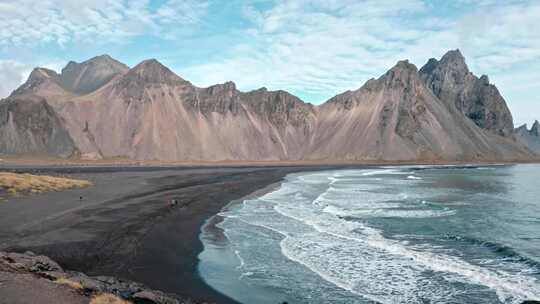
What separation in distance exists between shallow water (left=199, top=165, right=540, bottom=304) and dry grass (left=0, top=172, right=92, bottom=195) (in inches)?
676

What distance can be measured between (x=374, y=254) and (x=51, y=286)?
45.0ft

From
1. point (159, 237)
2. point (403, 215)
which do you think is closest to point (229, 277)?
point (159, 237)

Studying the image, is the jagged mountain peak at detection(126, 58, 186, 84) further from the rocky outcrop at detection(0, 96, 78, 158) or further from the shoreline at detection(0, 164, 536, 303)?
the shoreline at detection(0, 164, 536, 303)

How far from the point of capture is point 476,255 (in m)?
21.1

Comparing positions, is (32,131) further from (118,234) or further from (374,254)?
(374,254)

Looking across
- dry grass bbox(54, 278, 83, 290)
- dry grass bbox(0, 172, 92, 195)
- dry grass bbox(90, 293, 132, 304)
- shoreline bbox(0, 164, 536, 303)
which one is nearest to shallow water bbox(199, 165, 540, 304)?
shoreline bbox(0, 164, 536, 303)

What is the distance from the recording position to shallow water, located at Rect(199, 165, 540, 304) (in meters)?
15.6

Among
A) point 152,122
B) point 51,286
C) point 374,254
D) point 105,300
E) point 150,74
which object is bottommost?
point 374,254

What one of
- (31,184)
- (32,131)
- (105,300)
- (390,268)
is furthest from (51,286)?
(32,131)

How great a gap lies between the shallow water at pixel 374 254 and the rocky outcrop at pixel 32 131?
5188 inches

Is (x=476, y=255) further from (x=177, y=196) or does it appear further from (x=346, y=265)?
(x=177, y=196)

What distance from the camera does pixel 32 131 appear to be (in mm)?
155500

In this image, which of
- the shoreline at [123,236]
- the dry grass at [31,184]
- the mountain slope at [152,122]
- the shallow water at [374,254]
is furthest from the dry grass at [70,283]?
the mountain slope at [152,122]

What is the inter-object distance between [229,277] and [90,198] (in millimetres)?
25135
